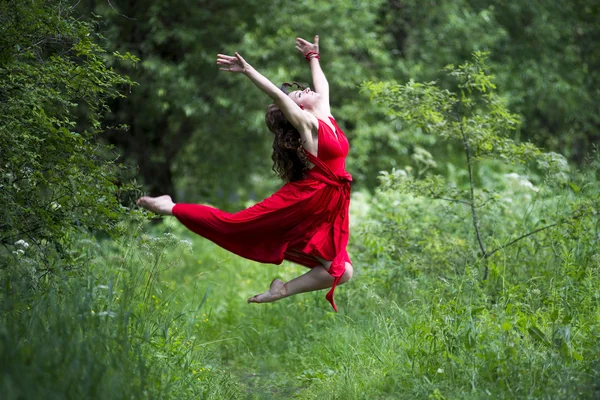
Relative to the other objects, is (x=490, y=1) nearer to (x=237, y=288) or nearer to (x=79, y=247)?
(x=237, y=288)

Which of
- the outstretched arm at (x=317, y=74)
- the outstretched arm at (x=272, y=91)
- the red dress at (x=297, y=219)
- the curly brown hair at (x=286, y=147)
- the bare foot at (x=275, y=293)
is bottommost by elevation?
the bare foot at (x=275, y=293)

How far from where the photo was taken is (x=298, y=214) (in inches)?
181

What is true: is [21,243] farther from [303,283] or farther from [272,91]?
[303,283]

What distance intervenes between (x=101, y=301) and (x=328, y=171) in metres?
1.70

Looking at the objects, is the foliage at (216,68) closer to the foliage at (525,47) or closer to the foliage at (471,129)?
the foliage at (525,47)

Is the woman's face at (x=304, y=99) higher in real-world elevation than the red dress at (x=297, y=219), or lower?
higher

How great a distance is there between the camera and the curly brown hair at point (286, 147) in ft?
15.5

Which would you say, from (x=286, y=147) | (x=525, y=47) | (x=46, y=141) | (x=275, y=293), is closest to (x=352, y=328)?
(x=275, y=293)

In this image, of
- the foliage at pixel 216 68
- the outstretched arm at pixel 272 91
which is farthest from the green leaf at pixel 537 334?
the foliage at pixel 216 68

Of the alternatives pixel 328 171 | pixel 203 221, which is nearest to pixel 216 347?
pixel 203 221

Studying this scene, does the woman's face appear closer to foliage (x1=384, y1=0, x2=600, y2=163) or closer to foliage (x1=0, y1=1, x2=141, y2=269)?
foliage (x1=0, y1=1, x2=141, y2=269)

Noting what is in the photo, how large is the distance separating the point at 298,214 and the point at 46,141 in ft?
5.46

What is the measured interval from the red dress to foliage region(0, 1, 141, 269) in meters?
0.67

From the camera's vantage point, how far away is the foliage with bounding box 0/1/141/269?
3.81 metres
